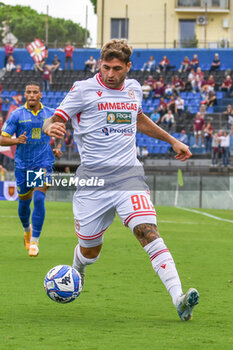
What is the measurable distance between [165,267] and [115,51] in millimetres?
1873

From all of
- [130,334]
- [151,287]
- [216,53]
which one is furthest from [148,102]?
[130,334]

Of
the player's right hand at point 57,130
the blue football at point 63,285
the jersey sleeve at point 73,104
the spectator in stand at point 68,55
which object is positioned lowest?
the blue football at point 63,285

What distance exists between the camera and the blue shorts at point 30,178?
36.8 feet

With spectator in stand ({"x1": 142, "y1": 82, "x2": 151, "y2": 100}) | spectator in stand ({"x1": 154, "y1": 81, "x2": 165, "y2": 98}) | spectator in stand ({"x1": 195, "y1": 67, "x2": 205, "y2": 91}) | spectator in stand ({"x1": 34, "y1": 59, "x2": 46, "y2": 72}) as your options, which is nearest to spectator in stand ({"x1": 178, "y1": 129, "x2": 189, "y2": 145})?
spectator in stand ({"x1": 154, "y1": 81, "x2": 165, "y2": 98})

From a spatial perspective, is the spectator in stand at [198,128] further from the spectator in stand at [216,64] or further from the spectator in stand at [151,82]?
the spectator in stand at [216,64]

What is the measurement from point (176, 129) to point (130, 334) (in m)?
30.3

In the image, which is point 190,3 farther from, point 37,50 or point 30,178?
point 30,178

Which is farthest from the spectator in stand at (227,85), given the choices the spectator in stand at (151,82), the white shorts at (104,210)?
the white shorts at (104,210)

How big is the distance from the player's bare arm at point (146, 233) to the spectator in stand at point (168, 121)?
29325 millimetres

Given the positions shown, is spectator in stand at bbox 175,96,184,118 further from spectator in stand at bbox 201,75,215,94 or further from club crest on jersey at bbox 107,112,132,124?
club crest on jersey at bbox 107,112,132,124

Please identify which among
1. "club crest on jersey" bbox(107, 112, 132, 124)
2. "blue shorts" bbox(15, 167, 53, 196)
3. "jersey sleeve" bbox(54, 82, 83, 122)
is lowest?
"blue shorts" bbox(15, 167, 53, 196)

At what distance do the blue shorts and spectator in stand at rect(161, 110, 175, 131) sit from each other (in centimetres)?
2451

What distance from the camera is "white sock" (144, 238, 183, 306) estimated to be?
249 inches

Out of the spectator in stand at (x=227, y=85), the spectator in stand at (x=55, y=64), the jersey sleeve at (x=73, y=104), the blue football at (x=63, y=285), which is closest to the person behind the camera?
the jersey sleeve at (x=73, y=104)
